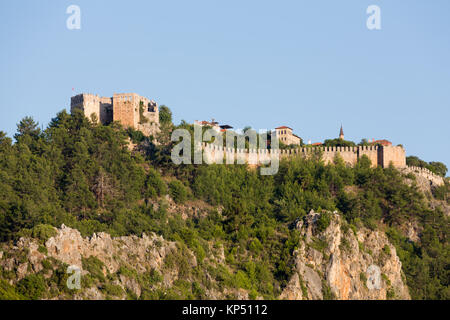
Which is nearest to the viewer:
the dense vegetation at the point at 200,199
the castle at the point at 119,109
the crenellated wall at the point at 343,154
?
the dense vegetation at the point at 200,199

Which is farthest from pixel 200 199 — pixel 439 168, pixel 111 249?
pixel 439 168

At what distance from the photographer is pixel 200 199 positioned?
72312mm

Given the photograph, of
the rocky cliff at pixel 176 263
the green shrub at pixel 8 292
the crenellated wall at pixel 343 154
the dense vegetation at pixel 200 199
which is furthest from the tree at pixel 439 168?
the green shrub at pixel 8 292

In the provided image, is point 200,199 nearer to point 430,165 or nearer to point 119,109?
point 119,109

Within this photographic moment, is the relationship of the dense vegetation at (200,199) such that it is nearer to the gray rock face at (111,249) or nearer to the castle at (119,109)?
the gray rock face at (111,249)

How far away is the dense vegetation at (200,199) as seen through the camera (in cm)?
6134

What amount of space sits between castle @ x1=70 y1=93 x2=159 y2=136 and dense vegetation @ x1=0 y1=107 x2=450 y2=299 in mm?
1482

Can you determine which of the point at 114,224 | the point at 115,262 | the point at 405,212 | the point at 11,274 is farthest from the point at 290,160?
the point at 11,274

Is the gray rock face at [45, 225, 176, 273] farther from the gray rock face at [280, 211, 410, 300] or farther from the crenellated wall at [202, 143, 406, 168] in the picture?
the crenellated wall at [202, 143, 406, 168]

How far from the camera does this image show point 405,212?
76000 mm

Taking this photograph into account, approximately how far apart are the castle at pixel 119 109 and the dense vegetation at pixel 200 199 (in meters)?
1.48

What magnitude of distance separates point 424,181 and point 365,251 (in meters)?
17.2

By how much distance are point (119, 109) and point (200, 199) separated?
12202 mm
